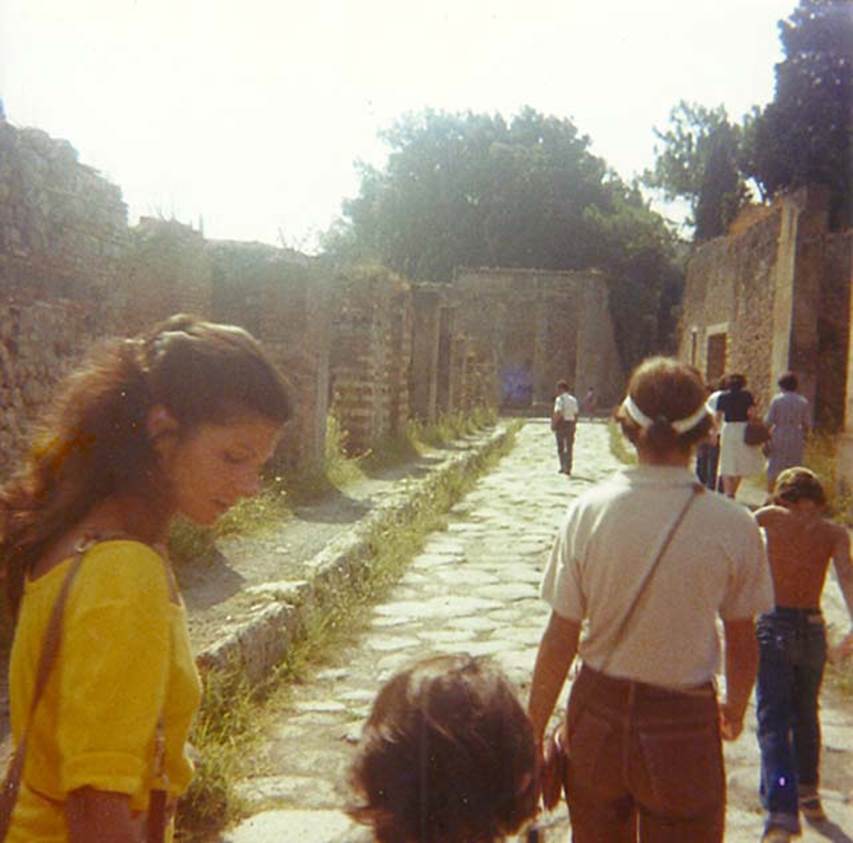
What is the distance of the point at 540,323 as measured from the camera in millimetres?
44531

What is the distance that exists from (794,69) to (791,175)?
3110mm

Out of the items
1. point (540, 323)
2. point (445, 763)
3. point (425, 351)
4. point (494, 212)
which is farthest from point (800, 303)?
point (494, 212)

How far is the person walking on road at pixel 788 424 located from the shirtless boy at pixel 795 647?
6.56m

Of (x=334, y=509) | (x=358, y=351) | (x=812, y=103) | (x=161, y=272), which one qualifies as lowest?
(x=334, y=509)

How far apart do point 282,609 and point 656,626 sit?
3.24 metres

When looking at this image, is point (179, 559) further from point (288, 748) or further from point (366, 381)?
point (366, 381)

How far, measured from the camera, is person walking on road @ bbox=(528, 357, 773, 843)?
2.43 m

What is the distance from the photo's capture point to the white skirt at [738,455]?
10.3 m

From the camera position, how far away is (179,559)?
6.78m

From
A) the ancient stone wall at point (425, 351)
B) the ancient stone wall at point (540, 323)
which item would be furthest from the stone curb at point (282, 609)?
the ancient stone wall at point (540, 323)

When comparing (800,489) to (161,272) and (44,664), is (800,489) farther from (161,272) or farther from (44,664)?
(161,272)

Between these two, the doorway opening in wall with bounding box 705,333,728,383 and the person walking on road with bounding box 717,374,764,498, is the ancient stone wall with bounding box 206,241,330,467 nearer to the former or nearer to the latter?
the person walking on road with bounding box 717,374,764,498

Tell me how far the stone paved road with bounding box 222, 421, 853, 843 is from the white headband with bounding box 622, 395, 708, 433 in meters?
0.88

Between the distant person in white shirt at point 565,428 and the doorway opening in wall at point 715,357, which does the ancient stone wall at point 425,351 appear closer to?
the distant person in white shirt at point 565,428
